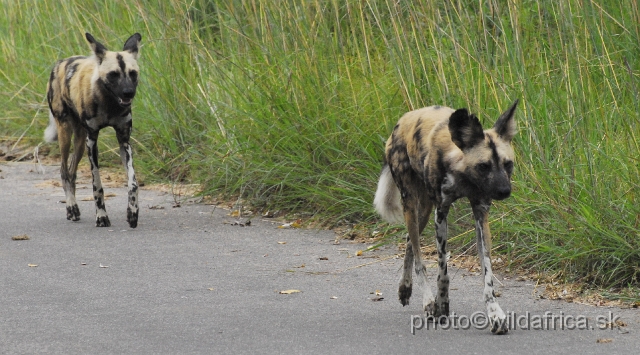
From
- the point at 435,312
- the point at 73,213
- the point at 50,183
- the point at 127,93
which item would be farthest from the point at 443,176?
the point at 50,183

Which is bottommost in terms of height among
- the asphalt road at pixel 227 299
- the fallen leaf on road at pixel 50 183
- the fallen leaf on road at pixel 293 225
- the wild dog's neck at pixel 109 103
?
the fallen leaf on road at pixel 50 183

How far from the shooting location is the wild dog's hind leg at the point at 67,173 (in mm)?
8250

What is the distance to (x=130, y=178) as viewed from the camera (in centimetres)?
813

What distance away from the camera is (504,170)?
462cm

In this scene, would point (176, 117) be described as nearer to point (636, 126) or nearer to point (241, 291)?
point (241, 291)

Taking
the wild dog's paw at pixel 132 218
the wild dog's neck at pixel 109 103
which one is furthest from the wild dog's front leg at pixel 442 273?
the wild dog's neck at pixel 109 103

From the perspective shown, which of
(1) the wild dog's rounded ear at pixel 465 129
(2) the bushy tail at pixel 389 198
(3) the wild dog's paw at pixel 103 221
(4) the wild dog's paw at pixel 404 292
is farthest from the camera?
(3) the wild dog's paw at pixel 103 221

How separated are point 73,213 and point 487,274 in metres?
4.34

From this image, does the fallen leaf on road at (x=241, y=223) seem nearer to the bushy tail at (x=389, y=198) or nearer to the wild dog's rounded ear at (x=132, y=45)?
the wild dog's rounded ear at (x=132, y=45)

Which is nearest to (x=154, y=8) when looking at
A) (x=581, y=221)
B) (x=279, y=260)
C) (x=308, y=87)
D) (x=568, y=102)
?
(x=308, y=87)

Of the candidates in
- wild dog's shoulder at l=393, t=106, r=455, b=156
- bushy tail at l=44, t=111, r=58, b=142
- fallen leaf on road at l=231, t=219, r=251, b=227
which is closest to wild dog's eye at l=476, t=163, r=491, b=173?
wild dog's shoulder at l=393, t=106, r=455, b=156

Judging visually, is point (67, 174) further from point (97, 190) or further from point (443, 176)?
point (443, 176)

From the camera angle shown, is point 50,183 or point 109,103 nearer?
point 109,103

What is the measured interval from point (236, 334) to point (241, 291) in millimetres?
966
